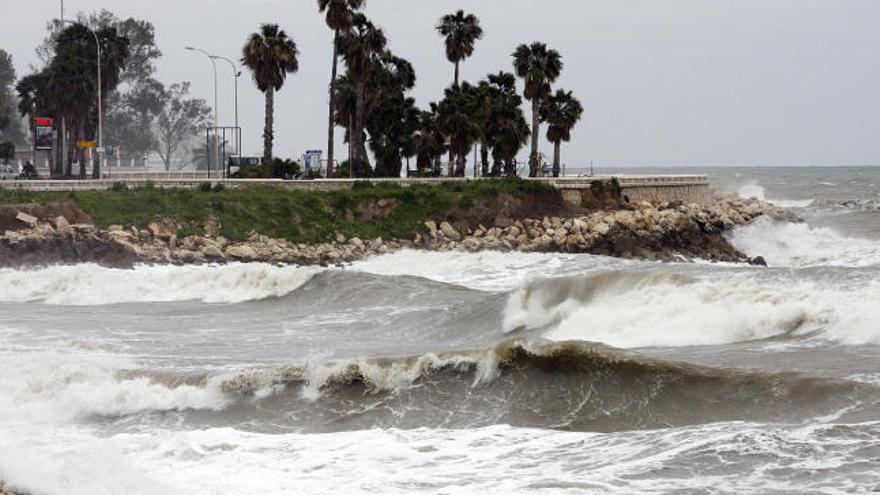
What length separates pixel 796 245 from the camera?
2360 inches

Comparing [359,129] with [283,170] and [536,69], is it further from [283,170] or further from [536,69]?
[536,69]

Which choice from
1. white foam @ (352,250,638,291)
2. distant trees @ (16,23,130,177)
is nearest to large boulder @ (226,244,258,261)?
white foam @ (352,250,638,291)

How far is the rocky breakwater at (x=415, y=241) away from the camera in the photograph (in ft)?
147

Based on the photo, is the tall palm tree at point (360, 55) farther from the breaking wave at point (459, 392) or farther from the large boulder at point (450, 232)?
the breaking wave at point (459, 392)

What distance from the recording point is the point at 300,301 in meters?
36.7

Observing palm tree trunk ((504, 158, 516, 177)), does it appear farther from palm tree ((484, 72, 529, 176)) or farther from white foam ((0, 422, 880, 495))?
white foam ((0, 422, 880, 495))

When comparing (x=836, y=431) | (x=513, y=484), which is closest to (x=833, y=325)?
(x=836, y=431)

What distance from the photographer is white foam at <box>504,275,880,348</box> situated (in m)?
24.7

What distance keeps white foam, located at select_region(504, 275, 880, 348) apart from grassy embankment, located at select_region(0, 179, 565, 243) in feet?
68.2

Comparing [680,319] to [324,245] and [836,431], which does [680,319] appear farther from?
[324,245]

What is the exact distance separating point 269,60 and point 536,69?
40.5 ft

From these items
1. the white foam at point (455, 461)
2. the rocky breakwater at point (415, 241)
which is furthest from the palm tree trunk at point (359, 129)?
the white foam at point (455, 461)

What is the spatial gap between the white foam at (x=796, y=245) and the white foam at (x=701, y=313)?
2507cm

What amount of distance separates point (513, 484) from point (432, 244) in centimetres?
3520
